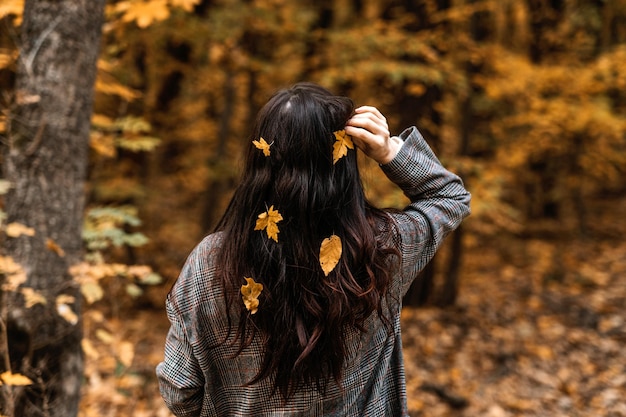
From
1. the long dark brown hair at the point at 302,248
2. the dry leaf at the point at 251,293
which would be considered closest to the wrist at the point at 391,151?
the long dark brown hair at the point at 302,248

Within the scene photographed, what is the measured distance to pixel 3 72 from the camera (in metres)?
4.04

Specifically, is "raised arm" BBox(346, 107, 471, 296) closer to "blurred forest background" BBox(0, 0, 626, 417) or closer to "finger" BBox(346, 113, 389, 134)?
"finger" BBox(346, 113, 389, 134)

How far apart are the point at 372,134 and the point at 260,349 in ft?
2.16

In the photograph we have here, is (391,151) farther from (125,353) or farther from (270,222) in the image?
(125,353)

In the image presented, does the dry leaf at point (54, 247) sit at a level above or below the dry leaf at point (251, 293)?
below

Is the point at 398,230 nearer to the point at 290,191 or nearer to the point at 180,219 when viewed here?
the point at 290,191

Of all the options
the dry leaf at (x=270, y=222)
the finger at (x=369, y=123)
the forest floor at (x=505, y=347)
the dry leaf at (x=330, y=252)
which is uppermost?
the finger at (x=369, y=123)

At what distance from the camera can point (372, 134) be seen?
54.3 inches

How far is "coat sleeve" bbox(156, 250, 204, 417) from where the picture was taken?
4.47 feet

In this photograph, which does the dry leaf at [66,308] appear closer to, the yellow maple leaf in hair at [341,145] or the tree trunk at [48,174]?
the tree trunk at [48,174]

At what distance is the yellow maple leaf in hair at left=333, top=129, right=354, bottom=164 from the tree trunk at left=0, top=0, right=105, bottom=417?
1.76 m

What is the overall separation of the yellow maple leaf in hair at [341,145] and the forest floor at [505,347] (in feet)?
6.34

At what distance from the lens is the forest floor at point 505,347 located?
15.0 ft

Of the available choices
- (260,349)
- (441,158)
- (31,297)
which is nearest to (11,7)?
(31,297)
